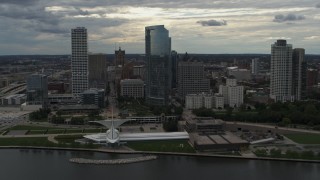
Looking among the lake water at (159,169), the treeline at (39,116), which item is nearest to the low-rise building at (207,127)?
the lake water at (159,169)

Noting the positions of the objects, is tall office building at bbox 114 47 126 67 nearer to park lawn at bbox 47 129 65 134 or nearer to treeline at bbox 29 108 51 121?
treeline at bbox 29 108 51 121

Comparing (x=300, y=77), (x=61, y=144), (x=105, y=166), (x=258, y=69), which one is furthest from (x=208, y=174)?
(x=258, y=69)

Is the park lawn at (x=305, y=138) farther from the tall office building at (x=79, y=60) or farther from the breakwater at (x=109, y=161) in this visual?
the tall office building at (x=79, y=60)

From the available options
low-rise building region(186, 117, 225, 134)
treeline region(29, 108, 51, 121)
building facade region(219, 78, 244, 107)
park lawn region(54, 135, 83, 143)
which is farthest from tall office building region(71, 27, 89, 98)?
low-rise building region(186, 117, 225, 134)

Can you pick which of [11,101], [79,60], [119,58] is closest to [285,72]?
[79,60]

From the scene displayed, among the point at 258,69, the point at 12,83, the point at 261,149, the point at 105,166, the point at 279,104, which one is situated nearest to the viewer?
the point at 105,166

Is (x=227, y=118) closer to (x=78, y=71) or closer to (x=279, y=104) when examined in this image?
(x=279, y=104)
